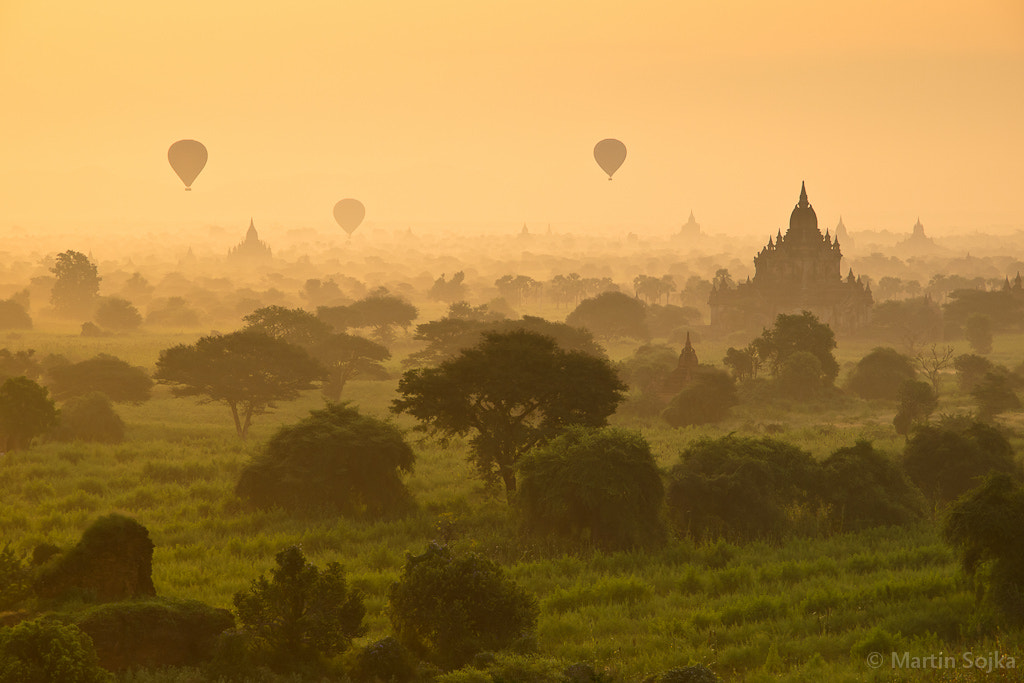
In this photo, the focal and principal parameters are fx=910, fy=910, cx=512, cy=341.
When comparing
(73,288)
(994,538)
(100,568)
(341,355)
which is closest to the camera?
(100,568)

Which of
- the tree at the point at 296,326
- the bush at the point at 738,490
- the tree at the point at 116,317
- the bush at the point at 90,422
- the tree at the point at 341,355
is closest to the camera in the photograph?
the bush at the point at 738,490

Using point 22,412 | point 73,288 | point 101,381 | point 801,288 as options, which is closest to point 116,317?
point 73,288

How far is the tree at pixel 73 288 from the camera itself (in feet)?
402

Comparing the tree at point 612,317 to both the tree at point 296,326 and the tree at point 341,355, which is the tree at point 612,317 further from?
the tree at point 341,355

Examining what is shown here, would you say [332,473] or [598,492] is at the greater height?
[332,473]

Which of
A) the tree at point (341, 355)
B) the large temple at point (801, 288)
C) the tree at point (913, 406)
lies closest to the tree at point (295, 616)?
the tree at point (913, 406)

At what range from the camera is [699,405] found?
2223 inches

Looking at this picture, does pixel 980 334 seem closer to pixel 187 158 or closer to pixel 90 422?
pixel 90 422

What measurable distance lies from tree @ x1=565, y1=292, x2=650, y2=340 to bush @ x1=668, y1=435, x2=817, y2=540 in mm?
72346

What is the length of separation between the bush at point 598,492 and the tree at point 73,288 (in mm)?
110206

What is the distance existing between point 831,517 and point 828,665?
46.2ft

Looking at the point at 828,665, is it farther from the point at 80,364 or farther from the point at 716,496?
the point at 80,364

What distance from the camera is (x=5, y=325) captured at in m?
102

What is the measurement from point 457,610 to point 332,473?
1494 cm
